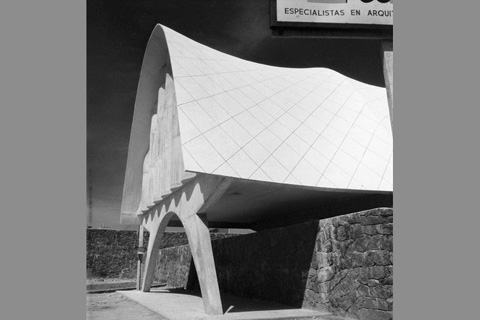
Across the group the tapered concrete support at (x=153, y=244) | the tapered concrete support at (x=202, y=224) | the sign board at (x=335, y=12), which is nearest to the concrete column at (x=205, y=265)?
Result: the tapered concrete support at (x=202, y=224)

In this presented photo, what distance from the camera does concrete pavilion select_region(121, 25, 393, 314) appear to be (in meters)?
11.0

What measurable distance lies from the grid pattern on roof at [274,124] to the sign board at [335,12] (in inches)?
156

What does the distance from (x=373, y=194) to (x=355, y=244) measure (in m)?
4.75

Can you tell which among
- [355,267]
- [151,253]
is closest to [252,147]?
[355,267]

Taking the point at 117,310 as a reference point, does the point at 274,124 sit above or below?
above

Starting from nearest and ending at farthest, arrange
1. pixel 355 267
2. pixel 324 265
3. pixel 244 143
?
pixel 355 267, pixel 324 265, pixel 244 143

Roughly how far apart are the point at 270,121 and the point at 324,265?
3.91 meters

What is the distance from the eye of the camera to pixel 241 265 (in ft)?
47.9

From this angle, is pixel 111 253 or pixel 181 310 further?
pixel 111 253

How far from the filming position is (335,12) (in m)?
7.11

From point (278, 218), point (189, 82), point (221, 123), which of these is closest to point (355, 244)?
point (221, 123)

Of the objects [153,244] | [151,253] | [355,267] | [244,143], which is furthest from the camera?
[151,253]

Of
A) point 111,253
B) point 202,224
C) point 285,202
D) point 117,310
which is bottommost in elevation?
point 117,310

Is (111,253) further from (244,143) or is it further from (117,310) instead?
(244,143)
